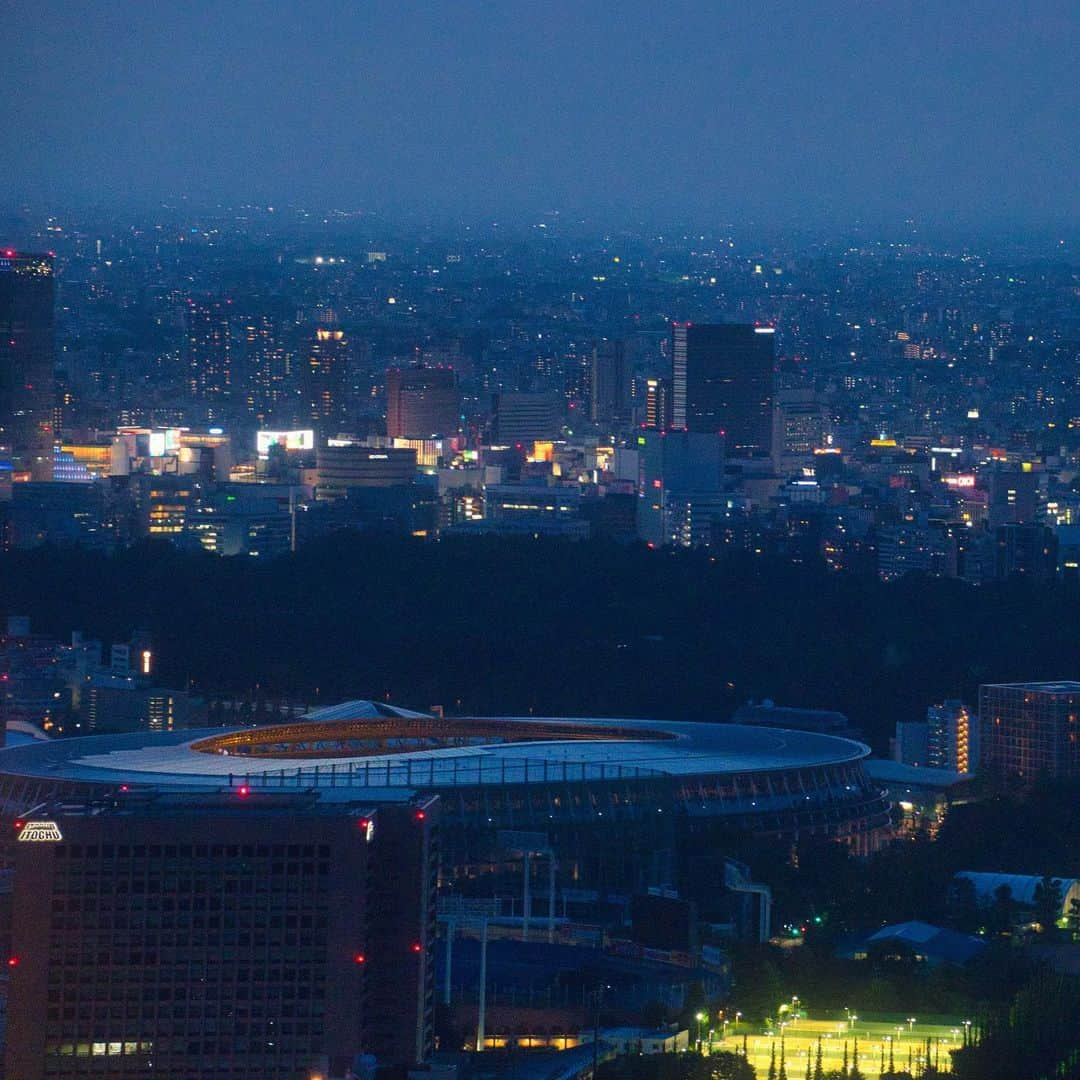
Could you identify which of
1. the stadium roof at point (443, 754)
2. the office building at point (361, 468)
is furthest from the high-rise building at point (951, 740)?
the office building at point (361, 468)

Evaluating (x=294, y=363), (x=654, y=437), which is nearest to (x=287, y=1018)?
(x=654, y=437)

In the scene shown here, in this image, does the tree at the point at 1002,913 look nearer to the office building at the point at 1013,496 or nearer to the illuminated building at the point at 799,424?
the office building at the point at 1013,496

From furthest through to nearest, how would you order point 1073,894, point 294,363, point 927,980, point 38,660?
point 294,363
point 38,660
point 1073,894
point 927,980

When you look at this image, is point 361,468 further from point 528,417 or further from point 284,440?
point 528,417

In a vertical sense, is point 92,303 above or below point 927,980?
above

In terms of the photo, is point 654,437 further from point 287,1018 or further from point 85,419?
point 287,1018

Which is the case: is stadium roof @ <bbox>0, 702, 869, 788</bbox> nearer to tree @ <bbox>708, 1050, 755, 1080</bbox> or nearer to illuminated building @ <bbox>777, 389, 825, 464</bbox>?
tree @ <bbox>708, 1050, 755, 1080</bbox>
